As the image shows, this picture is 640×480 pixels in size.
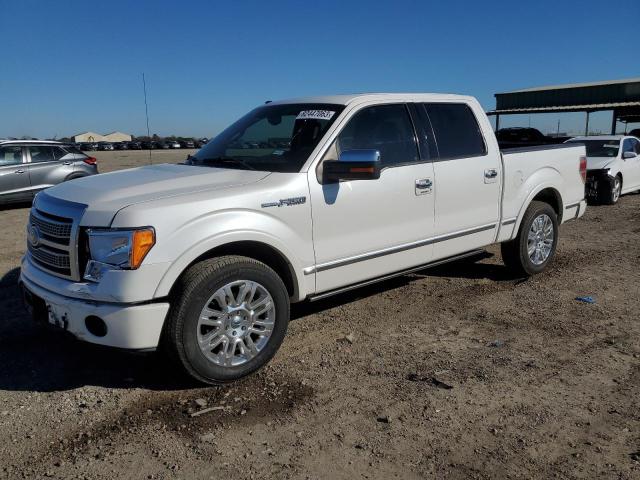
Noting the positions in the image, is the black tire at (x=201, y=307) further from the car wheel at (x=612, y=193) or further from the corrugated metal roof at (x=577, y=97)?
the corrugated metal roof at (x=577, y=97)

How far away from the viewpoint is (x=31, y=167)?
39.9 feet

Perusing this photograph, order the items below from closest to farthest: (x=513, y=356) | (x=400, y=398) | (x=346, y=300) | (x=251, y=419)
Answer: (x=251, y=419) → (x=400, y=398) → (x=513, y=356) → (x=346, y=300)

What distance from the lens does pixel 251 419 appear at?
3.33 m

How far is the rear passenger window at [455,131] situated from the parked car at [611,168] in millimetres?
8267

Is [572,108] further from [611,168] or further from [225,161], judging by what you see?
[225,161]

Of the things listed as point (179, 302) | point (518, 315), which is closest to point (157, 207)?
point (179, 302)

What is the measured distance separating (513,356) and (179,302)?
2470 mm

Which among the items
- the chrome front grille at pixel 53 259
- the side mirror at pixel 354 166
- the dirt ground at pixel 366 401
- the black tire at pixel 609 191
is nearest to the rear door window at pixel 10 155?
the dirt ground at pixel 366 401

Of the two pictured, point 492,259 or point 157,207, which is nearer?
point 157,207

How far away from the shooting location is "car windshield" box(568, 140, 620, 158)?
13.0 m

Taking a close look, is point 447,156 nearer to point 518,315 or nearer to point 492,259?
point 518,315

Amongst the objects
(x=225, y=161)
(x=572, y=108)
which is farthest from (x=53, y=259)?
(x=572, y=108)

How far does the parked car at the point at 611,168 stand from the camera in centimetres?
1238

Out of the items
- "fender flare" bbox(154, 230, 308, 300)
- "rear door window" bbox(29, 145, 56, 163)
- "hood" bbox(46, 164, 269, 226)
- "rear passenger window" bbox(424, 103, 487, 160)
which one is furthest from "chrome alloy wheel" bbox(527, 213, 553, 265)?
"rear door window" bbox(29, 145, 56, 163)
